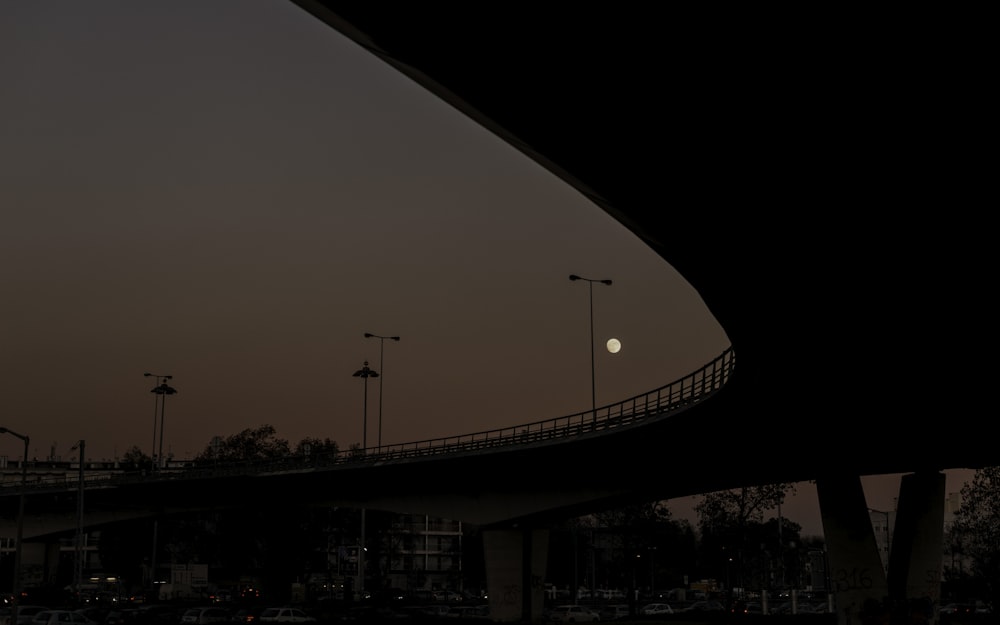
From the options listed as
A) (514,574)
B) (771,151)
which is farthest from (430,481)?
(771,151)

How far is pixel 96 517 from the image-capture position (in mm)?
105438

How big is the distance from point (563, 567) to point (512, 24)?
158297 mm

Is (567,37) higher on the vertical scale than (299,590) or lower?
higher

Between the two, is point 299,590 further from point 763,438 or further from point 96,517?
point 763,438

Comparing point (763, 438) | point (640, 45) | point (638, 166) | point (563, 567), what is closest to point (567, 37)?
point (640, 45)

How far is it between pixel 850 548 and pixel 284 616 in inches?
1254

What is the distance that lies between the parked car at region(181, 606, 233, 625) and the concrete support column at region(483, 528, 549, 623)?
55.7ft

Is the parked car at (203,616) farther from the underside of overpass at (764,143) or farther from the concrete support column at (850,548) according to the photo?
the underside of overpass at (764,143)

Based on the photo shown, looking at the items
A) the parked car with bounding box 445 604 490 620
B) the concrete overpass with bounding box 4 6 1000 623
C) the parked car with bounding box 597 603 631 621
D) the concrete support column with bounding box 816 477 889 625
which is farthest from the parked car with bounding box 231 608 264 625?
the concrete overpass with bounding box 4 6 1000 623

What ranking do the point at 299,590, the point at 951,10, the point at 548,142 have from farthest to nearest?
1. the point at 299,590
2. the point at 548,142
3. the point at 951,10

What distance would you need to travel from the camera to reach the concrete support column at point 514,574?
72.8 meters

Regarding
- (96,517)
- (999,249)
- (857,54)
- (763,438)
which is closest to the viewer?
(857,54)

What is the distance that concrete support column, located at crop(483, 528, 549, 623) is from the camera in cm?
Answer: 7281

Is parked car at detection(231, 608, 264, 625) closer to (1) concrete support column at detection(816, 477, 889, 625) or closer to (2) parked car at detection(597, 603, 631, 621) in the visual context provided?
(2) parked car at detection(597, 603, 631, 621)
